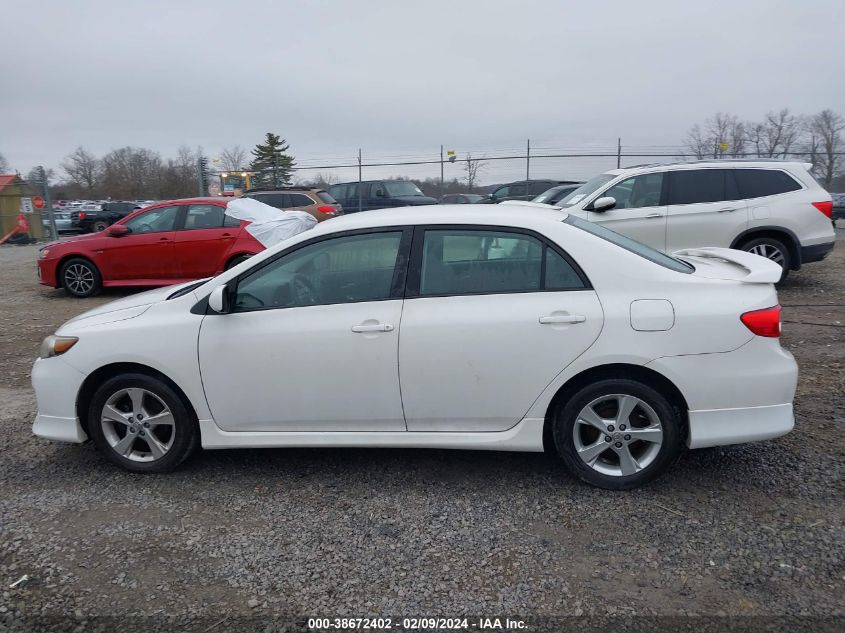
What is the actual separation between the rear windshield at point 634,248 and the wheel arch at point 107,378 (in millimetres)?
2513

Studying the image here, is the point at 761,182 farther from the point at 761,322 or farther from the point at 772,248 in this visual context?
the point at 761,322

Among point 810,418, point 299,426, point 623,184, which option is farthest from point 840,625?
point 623,184

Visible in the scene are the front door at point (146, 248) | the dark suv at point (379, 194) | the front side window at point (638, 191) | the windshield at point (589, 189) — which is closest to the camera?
the front side window at point (638, 191)

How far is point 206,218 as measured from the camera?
984cm

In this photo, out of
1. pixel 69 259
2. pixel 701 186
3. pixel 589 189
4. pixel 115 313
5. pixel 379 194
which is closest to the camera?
pixel 115 313

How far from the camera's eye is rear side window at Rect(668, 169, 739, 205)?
8617mm

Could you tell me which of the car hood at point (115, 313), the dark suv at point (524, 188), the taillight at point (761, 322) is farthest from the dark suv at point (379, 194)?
the taillight at point (761, 322)

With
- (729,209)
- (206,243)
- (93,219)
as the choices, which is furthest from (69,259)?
(93,219)

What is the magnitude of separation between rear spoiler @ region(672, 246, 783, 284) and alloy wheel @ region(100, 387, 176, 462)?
11.3 feet

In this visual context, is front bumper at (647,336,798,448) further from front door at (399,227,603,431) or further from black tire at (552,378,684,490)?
front door at (399,227,603,431)

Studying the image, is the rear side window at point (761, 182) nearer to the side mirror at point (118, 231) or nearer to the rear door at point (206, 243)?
the rear door at point (206, 243)

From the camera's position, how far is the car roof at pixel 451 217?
3.62m

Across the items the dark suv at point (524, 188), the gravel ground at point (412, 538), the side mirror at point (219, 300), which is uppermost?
the dark suv at point (524, 188)

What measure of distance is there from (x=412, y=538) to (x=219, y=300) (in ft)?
5.51
